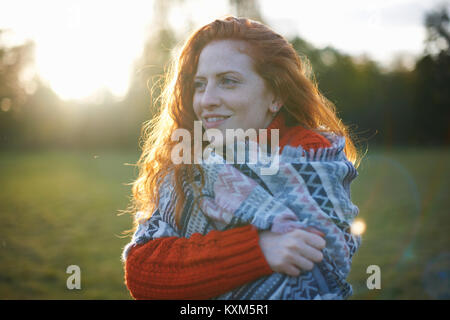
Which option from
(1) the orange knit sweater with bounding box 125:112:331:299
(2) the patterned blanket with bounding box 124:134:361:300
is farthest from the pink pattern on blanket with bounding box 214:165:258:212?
(1) the orange knit sweater with bounding box 125:112:331:299

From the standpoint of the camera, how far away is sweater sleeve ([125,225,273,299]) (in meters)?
1.42

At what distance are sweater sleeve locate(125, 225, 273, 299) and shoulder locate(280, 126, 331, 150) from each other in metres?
0.43

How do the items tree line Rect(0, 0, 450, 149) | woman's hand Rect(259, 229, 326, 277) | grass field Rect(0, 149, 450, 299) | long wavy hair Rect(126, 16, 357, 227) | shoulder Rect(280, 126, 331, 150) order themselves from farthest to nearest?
tree line Rect(0, 0, 450, 149) < grass field Rect(0, 149, 450, 299) < long wavy hair Rect(126, 16, 357, 227) < shoulder Rect(280, 126, 331, 150) < woman's hand Rect(259, 229, 326, 277)

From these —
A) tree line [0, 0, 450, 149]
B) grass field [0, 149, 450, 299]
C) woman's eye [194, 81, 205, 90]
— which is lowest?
grass field [0, 149, 450, 299]

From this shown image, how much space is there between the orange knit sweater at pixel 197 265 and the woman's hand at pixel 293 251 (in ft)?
0.13

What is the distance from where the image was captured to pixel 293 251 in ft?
4.55

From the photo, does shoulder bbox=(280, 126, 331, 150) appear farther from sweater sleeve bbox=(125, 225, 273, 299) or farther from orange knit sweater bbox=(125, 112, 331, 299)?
sweater sleeve bbox=(125, 225, 273, 299)

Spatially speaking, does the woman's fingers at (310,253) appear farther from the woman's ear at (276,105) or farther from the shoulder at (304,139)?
the woman's ear at (276,105)

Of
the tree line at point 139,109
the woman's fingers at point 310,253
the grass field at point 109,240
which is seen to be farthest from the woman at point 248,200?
the tree line at point 139,109

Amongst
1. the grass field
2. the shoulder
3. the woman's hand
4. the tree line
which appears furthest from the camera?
the tree line

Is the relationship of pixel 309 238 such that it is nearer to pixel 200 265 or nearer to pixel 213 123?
pixel 200 265

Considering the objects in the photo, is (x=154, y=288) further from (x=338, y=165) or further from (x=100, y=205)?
(x=100, y=205)
